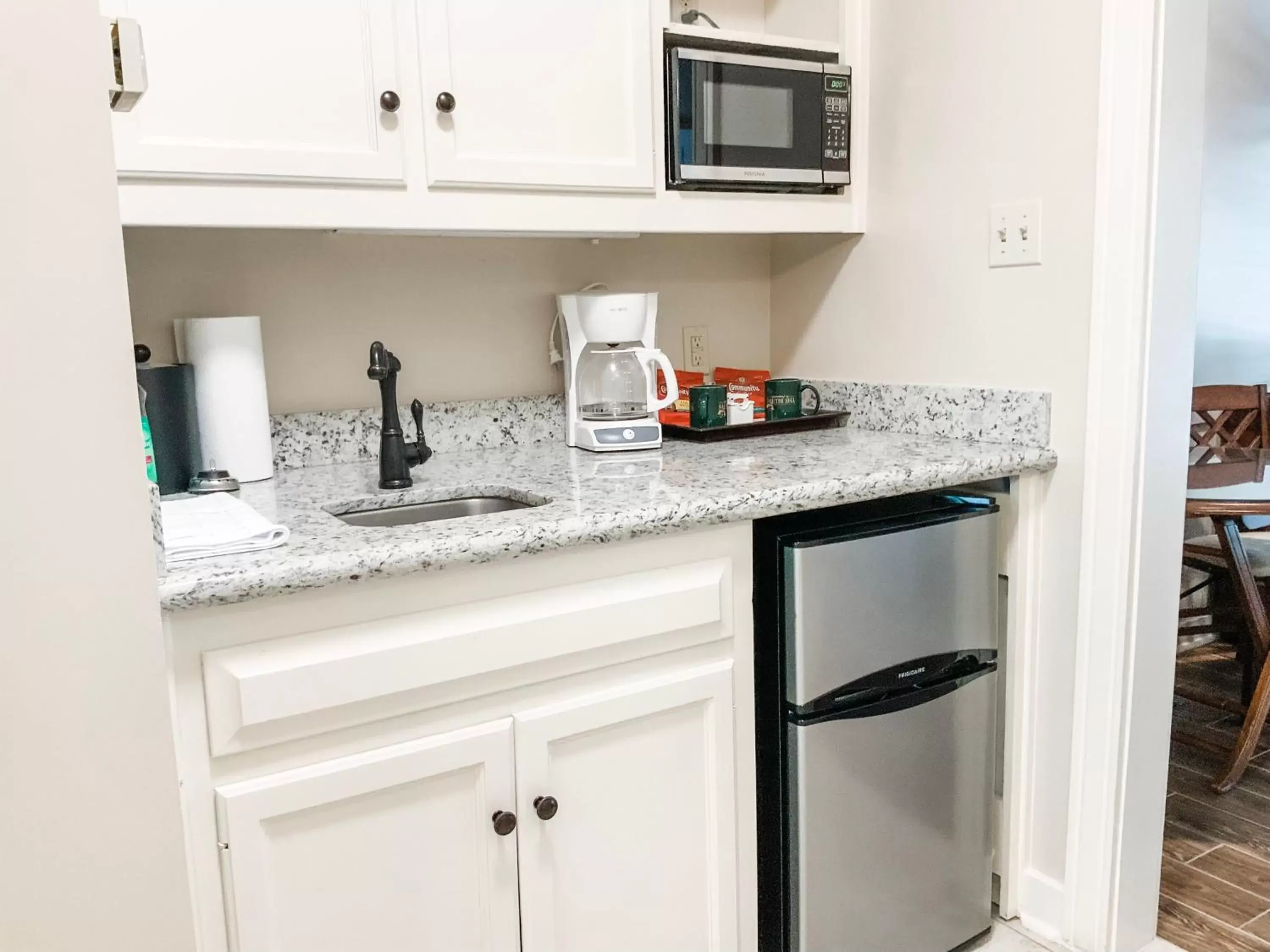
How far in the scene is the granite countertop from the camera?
1.10 metres

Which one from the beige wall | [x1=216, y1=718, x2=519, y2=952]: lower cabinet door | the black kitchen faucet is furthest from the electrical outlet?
[x1=216, y1=718, x2=519, y2=952]: lower cabinet door

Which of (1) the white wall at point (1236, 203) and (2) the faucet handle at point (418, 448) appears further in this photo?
(1) the white wall at point (1236, 203)

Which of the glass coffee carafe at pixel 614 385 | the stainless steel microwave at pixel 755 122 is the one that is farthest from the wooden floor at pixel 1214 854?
the stainless steel microwave at pixel 755 122

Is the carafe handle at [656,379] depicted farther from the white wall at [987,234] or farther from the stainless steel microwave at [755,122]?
the white wall at [987,234]

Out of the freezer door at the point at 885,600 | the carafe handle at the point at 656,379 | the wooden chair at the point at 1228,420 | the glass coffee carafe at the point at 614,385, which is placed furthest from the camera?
the wooden chair at the point at 1228,420

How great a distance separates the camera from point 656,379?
1.97 metres

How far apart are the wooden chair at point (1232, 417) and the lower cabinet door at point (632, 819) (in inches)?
99.6

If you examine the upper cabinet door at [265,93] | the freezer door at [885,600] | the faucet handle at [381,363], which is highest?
the upper cabinet door at [265,93]

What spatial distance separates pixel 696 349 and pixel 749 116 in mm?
567

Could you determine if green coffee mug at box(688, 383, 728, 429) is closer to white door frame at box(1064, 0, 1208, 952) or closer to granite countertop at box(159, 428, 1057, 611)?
granite countertop at box(159, 428, 1057, 611)

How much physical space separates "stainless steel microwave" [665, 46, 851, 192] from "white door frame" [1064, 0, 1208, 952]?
1.73 ft

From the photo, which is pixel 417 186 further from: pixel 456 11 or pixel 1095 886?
pixel 1095 886

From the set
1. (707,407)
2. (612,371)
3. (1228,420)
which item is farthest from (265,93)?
(1228,420)

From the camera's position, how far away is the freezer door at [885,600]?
1.45 metres
